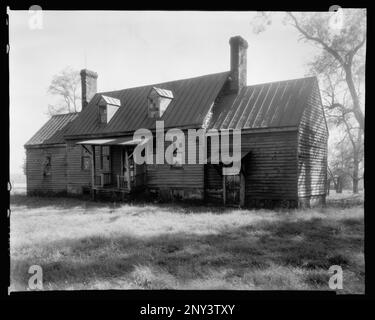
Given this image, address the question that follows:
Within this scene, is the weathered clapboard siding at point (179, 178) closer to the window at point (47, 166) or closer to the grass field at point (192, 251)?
the grass field at point (192, 251)

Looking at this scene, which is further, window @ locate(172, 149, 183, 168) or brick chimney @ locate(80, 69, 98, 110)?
brick chimney @ locate(80, 69, 98, 110)

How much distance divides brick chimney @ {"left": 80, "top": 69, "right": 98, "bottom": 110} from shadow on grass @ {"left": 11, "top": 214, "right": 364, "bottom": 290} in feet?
61.5

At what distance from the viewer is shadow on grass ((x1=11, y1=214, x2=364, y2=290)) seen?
19.6 feet

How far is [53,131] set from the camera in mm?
25438

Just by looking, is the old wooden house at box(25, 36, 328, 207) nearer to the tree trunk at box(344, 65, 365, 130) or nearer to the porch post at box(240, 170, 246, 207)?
the porch post at box(240, 170, 246, 207)

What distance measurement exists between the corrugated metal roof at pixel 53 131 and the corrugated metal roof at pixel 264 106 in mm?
13179

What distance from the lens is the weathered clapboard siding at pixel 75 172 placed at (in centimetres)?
2205

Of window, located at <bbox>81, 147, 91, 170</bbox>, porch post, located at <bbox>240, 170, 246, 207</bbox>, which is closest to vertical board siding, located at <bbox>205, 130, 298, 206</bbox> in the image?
porch post, located at <bbox>240, 170, 246, 207</bbox>

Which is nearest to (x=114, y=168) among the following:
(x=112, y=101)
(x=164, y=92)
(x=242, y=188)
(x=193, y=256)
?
(x=112, y=101)

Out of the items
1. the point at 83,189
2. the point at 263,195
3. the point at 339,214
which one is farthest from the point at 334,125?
the point at 83,189

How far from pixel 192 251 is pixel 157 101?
13.1 metres

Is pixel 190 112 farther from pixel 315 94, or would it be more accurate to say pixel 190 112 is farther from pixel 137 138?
pixel 315 94

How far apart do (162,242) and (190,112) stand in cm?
1070

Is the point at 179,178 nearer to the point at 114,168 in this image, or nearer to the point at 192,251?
the point at 114,168
